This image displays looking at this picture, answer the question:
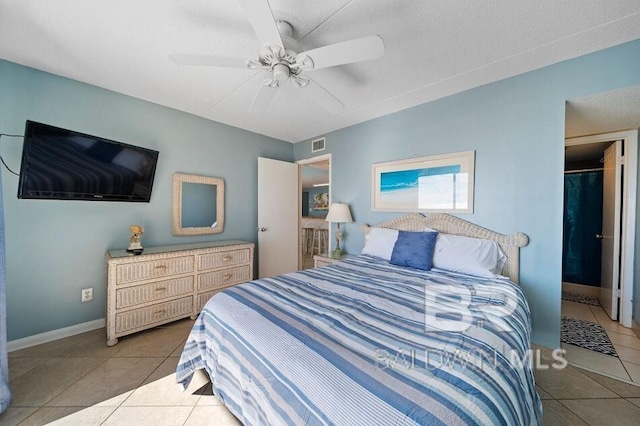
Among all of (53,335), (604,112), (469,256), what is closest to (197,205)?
(53,335)

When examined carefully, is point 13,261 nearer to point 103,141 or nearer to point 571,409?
point 103,141

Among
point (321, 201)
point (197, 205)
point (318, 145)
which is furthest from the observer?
point (321, 201)

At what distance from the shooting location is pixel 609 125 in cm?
240

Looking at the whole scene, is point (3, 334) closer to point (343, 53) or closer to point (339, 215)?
point (343, 53)

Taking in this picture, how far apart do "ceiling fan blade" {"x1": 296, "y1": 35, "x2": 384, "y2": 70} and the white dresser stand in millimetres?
2273

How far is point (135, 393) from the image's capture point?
1.61m

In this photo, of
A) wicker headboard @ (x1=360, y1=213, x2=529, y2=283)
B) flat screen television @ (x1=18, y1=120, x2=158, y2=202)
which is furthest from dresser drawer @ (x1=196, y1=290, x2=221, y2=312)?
wicker headboard @ (x1=360, y1=213, x2=529, y2=283)

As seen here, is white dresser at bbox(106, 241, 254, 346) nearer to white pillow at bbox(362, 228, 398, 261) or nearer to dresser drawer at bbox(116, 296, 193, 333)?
dresser drawer at bbox(116, 296, 193, 333)

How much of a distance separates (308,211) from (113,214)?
→ 6.28 metres

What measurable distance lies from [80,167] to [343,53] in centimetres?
253

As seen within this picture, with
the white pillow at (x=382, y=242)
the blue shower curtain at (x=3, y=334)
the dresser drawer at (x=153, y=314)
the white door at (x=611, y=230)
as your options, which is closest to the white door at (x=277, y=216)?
the dresser drawer at (x=153, y=314)

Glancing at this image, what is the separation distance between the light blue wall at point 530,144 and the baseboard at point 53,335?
3.99 metres

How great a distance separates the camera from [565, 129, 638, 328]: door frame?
2385 mm

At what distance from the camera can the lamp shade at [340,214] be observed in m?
3.22
